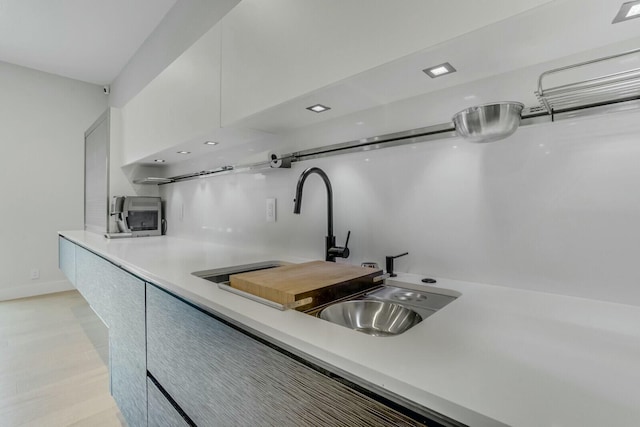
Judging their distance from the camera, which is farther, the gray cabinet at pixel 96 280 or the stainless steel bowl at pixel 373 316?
the gray cabinet at pixel 96 280

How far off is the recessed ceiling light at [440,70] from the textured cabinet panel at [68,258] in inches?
112

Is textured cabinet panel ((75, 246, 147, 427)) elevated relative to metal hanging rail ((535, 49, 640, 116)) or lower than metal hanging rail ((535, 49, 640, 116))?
lower

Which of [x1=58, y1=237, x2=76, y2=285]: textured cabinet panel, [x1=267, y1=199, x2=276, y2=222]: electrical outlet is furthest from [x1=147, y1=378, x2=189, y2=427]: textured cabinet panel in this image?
[x1=58, y1=237, x2=76, y2=285]: textured cabinet panel

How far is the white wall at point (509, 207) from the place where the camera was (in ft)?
2.50

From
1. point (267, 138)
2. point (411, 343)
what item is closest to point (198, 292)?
point (411, 343)

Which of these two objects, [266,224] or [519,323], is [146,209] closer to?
[266,224]

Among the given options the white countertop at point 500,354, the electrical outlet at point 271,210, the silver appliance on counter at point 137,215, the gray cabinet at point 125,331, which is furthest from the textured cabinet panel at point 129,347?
the silver appliance on counter at point 137,215

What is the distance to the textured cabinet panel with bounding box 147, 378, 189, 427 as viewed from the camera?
Result: 98cm

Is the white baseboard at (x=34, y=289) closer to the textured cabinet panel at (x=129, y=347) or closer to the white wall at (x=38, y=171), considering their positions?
the white wall at (x=38, y=171)

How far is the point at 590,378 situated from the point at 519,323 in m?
0.23

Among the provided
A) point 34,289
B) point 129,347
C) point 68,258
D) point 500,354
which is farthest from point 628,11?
point 34,289

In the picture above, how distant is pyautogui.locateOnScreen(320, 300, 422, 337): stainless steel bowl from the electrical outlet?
0.89 m

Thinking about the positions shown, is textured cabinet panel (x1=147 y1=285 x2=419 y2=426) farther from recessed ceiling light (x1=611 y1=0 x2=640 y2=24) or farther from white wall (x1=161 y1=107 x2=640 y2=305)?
recessed ceiling light (x1=611 y1=0 x2=640 y2=24)

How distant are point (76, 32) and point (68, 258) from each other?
2196mm
